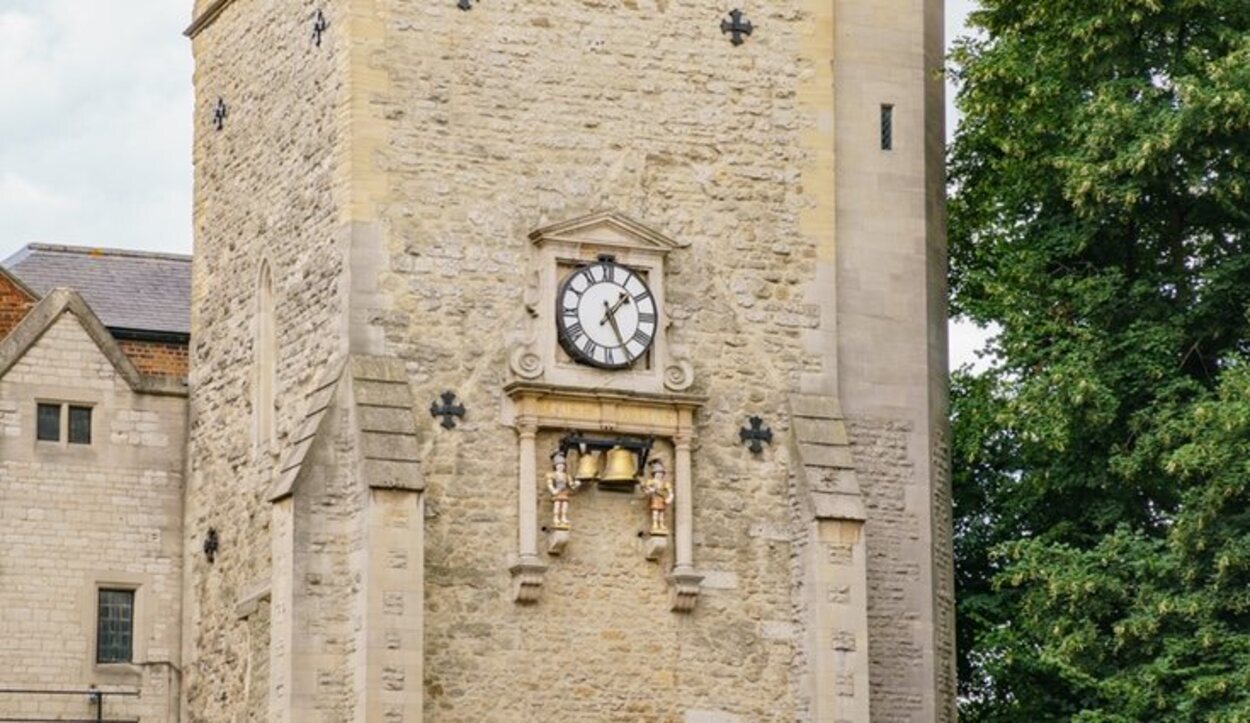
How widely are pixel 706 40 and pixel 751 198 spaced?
1725mm

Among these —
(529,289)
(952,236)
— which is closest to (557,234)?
(529,289)

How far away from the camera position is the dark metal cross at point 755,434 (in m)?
37.1

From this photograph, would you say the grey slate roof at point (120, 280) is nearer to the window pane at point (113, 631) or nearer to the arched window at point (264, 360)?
the window pane at point (113, 631)

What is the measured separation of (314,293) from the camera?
37.1m

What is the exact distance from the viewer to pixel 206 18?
41.3m

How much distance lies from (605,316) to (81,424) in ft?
23.3

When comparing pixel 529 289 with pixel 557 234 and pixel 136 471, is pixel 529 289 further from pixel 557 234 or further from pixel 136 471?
pixel 136 471

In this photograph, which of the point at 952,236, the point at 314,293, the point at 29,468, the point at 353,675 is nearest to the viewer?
the point at 353,675

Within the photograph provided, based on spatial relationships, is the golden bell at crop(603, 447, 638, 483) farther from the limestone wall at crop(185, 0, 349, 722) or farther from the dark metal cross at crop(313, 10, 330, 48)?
the dark metal cross at crop(313, 10, 330, 48)

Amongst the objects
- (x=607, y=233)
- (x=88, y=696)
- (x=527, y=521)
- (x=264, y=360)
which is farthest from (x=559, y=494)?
(x=88, y=696)

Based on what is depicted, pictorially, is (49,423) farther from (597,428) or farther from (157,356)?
(597,428)

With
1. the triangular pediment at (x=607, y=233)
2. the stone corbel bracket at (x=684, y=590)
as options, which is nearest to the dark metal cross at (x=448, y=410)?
the triangular pediment at (x=607, y=233)

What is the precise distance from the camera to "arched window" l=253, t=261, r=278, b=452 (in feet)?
126

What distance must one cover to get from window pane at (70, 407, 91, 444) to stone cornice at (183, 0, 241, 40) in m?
4.60
